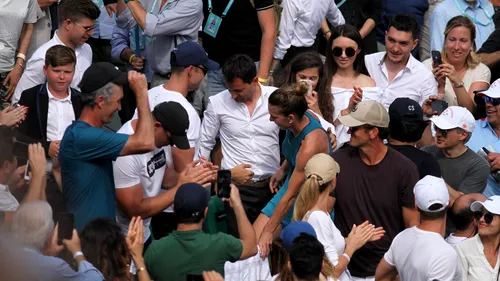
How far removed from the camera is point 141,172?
21.0 feet

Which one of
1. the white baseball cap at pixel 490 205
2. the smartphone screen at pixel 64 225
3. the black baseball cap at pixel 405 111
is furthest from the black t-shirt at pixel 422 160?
the smartphone screen at pixel 64 225

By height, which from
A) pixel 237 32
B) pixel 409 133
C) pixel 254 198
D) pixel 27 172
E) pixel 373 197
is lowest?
pixel 254 198

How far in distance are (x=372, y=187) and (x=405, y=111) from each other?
701mm

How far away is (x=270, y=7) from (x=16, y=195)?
11.8 feet

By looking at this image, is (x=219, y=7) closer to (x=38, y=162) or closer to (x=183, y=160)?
(x=183, y=160)

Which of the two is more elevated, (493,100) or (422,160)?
(422,160)

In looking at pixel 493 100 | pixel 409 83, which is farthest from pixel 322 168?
pixel 409 83

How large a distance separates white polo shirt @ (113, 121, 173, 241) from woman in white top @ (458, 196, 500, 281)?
6.87ft

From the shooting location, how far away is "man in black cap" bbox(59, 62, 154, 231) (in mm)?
5863

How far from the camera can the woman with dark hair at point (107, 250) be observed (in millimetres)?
5207

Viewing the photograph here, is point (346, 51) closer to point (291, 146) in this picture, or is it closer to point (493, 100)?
point (493, 100)

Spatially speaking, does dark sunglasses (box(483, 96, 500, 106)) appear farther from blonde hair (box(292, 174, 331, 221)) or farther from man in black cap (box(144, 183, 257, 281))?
man in black cap (box(144, 183, 257, 281))

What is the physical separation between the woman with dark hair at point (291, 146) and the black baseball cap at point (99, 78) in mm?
1255

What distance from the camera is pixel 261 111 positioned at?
7527 mm
